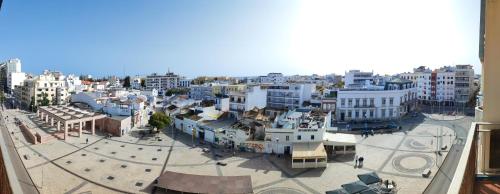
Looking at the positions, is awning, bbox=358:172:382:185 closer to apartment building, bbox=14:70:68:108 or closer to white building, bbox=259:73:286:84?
apartment building, bbox=14:70:68:108

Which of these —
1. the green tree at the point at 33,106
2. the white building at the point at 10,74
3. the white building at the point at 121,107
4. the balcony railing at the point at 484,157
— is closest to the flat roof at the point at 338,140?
the balcony railing at the point at 484,157

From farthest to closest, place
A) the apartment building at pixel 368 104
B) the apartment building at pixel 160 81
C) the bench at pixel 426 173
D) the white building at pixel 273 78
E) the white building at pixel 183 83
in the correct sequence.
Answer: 1. the white building at pixel 183 83
2. the apartment building at pixel 160 81
3. the white building at pixel 273 78
4. the apartment building at pixel 368 104
5. the bench at pixel 426 173

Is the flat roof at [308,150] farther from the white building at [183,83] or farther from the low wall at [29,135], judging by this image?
the white building at [183,83]

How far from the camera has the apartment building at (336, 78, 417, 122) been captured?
27.4 m

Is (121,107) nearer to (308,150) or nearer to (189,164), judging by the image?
(189,164)

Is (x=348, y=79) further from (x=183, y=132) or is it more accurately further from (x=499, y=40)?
(x=499, y=40)

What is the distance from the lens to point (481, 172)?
3.20m

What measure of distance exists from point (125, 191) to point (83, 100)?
77.5 feet

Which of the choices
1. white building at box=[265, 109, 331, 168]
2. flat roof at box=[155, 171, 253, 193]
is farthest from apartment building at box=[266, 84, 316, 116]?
flat roof at box=[155, 171, 253, 193]

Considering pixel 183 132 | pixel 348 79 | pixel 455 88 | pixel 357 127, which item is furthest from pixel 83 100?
pixel 455 88

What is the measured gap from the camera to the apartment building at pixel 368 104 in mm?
27375

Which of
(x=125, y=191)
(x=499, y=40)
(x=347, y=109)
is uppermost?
(x=499, y=40)

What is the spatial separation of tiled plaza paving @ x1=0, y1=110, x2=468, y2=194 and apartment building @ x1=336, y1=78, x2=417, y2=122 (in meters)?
6.20

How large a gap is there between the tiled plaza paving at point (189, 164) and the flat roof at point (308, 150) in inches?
27.2
